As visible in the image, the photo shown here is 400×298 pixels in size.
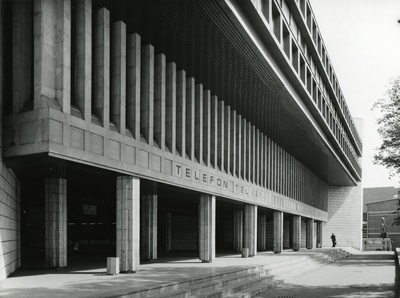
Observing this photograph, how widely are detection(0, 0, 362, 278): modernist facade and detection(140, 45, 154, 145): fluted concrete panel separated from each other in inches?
1.8

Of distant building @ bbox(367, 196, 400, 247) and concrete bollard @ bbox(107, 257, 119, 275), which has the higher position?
concrete bollard @ bbox(107, 257, 119, 275)

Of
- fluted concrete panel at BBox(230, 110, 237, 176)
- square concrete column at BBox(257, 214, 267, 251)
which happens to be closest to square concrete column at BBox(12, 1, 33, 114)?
fluted concrete panel at BBox(230, 110, 237, 176)

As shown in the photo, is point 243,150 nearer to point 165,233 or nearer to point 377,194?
point 165,233

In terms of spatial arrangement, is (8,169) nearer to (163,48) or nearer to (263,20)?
(163,48)

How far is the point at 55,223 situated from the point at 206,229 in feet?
28.0

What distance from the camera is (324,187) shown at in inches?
2525

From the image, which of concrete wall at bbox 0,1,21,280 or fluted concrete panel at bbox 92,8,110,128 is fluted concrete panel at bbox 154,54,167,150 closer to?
fluted concrete panel at bbox 92,8,110,128

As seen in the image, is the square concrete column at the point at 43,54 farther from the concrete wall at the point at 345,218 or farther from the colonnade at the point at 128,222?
the concrete wall at the point at 345,218

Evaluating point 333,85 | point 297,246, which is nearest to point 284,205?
point 297,246

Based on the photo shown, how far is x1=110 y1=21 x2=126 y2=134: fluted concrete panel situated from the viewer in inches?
717

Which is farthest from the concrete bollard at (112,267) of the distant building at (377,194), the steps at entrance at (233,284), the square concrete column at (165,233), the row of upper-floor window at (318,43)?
the distant building at (377,194)

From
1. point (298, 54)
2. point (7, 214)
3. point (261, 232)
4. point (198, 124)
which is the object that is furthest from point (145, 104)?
point (261, 232)

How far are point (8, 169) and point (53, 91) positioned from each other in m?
3.78

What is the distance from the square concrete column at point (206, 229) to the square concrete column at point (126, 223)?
25.2 ft
